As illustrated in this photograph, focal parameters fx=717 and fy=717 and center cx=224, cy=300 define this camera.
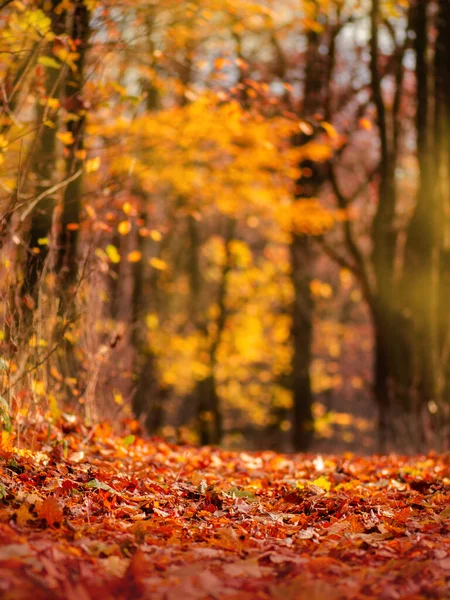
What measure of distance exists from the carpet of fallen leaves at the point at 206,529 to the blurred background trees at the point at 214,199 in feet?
2.47

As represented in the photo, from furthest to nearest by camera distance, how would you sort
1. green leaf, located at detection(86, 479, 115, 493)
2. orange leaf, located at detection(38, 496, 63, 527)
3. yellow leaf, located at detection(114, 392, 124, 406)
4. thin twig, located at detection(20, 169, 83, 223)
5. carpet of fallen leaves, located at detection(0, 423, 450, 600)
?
1. yellow leaf, located at detection(114, 392, 124, 406)
2. thin twig, located at detection(20, 169, 83, 223)
3. green leaf, located at detection(86, 479, 115, 493)
4. orange leaf, located at detection(38, 496, 63, 527)
5. carpet of fallen leaves, located at detection(0, 423, 450, 600)

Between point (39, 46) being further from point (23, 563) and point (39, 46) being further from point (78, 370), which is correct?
point (23, 563)

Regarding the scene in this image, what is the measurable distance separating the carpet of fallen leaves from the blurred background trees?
0.75 m

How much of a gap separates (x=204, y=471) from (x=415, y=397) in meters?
5.09

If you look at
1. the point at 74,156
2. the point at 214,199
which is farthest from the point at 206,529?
the point at 214,199

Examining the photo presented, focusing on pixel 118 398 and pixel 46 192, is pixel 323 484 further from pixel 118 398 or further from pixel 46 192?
pixel 46 192

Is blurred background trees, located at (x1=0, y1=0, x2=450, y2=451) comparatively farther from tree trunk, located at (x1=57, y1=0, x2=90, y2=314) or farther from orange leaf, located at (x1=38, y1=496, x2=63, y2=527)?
orange leaf, located at (x1=38, y1=496, x2=63, y2=527)

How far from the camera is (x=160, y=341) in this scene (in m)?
16.7

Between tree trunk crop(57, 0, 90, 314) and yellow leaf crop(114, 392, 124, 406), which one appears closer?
tree trunk crop(57, 0, 90, 314)

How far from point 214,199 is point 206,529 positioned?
35.3 feet

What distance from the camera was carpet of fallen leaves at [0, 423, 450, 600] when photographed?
291 cm

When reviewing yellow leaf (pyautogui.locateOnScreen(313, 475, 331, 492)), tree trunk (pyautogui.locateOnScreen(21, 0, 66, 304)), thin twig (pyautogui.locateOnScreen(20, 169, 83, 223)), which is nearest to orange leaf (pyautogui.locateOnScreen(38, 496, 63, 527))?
yellow leaf (pyautogui.locateOnScreen(313, 475, 331, 492))

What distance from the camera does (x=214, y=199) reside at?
1424 cm

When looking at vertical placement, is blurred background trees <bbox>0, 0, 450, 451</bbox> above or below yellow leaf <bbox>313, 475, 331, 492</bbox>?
above
